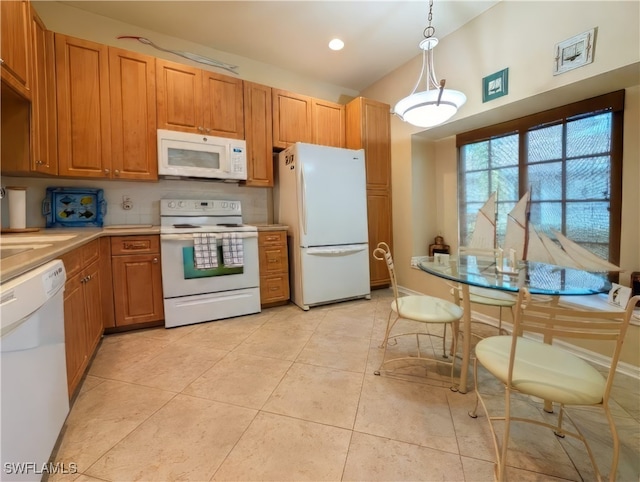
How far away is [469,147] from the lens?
314cm

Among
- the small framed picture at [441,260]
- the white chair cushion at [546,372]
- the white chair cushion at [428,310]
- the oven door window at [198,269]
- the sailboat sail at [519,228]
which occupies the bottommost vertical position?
the white chair cushion at [546,372]

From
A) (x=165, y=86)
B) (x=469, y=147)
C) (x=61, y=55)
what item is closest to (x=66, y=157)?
(x=61, y=55)

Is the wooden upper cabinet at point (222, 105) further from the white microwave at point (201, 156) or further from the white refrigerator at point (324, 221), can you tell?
the white refrigerator at point (324, 221)

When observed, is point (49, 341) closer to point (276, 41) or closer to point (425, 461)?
point (425, 461)

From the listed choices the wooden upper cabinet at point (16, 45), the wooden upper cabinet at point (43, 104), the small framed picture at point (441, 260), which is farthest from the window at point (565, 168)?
the wooden upper cabinet at point (43, 104)

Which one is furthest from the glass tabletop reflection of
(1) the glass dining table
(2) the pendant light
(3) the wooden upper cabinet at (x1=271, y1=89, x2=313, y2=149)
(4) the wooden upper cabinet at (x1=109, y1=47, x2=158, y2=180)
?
(4) the wooden upper cabinet at (x1=109, y1=47, x2=158, y2=180)

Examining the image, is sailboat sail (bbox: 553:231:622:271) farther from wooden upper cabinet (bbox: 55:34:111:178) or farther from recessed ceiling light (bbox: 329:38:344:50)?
wooden upper cabinet (bbox: 55:34:111:178)

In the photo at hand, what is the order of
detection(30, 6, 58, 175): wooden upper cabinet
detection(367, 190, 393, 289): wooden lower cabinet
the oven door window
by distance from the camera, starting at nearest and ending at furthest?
detection(30, 6, 58, 175): wooden upper cabinet → the oven door window → detection(367, 190, 393, 289): wooden lower cabinet

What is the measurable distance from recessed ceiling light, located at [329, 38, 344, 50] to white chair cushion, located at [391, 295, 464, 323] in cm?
275

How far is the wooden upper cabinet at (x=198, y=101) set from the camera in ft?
8.84

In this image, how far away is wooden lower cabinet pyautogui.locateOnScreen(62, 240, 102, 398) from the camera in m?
1.45

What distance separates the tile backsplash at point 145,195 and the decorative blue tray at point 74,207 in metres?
0.06

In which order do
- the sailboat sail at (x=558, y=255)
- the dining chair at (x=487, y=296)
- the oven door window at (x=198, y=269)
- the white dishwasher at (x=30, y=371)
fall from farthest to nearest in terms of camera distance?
the oven door window at (x=198, y=269), the dining chair at (x=487, y=296), the sailboat sail at (x=558, y=255), the white dishwasher at (x=30, y=371)

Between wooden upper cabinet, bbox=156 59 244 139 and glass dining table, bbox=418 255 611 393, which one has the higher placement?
wooden upper cabinet, bbox=156 59 244 139
